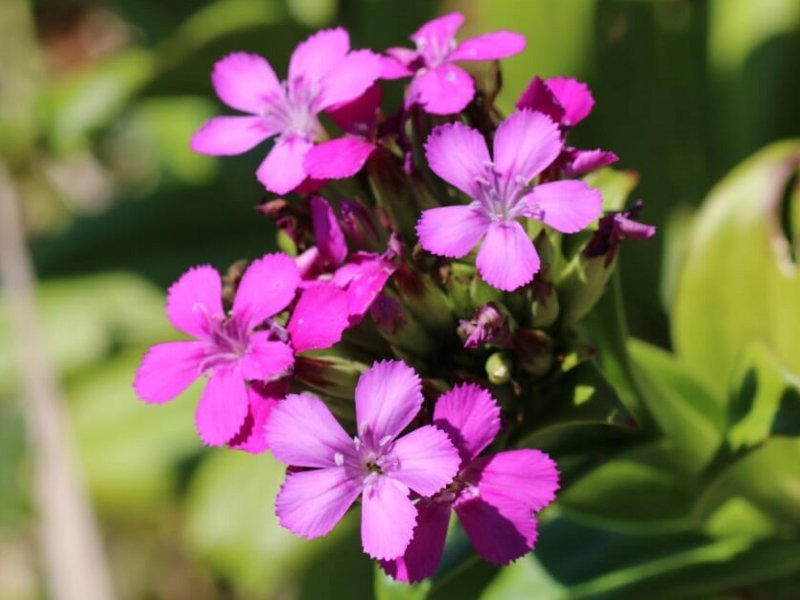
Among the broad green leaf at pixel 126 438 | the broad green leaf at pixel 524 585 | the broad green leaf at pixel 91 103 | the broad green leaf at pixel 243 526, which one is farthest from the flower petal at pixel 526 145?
the broad green leaf at pixel 91 103

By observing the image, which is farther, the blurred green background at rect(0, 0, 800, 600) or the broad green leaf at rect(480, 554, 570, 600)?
the blurred green background at rect(0, 0, 800, 600)

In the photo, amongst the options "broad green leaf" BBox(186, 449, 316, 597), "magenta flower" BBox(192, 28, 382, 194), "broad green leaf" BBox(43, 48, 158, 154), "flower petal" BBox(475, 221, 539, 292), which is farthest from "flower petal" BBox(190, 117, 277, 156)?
"broad green leaf" BBox(43, 48, 158, 154)

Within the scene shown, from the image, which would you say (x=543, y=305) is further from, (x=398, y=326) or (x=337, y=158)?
(x=337, y=158)

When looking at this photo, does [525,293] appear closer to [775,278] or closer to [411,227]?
[411,227]

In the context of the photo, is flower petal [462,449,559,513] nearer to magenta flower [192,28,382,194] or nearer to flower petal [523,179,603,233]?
flower petal [523,179,603,233]

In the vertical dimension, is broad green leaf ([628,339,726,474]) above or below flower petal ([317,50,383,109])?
below

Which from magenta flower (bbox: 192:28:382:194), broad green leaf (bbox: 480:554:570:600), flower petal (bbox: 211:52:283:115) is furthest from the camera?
broad green leaf (bbox: 480:554:570:600)

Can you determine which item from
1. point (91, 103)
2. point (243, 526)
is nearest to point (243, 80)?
point (243, 526)

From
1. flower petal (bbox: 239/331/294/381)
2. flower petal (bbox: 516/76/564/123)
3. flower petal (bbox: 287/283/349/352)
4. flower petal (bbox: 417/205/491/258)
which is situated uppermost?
flower petal (bbox: 516/76/564/123)
